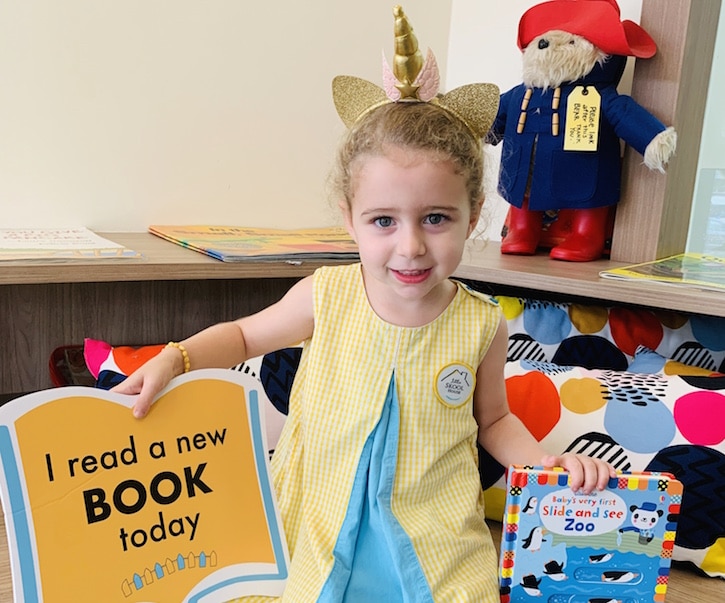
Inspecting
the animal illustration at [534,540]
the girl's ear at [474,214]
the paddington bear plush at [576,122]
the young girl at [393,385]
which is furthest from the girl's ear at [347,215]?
the paddington bear plush at [576,122]

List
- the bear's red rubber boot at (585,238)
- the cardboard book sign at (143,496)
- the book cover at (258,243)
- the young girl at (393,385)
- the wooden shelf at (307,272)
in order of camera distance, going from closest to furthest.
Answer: the cardboard book sign at (143,496), the young girl at (393,385), the wooden shelf at (307,272), the book cover at (258,243), the bear's red rubber boot at (585,238)

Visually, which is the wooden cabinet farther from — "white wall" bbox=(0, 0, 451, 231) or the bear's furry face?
the bear's furry face

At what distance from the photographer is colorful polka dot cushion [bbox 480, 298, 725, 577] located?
0.80 m

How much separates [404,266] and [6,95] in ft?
2.52

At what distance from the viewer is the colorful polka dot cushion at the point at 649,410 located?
0.80 m

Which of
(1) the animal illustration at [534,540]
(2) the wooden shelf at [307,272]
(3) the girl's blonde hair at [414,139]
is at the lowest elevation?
(1) the animal illustration at [534,540]

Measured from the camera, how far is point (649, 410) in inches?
33.4

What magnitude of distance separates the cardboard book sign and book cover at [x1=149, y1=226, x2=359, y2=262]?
0.39 m

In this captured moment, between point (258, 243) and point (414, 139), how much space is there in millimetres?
531

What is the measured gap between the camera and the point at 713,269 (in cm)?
109

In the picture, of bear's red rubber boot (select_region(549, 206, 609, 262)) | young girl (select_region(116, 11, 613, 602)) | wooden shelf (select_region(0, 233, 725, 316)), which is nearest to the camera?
young girl (select_region(116, 11, 613, 602))

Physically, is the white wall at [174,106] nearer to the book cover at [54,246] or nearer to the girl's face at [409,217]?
the book cover at [54,246]

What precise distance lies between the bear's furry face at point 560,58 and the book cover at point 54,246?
720mm

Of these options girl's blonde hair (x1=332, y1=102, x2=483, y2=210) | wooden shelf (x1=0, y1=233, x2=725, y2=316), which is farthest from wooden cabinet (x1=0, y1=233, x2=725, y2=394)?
girl's blonde hair (x1=332, y1=102, x2=483, y2=210)
